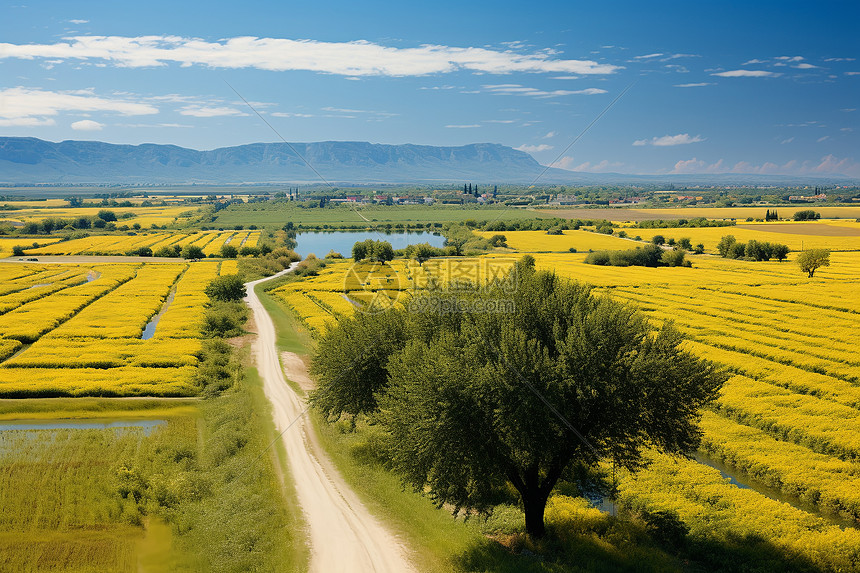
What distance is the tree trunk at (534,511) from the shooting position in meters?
21.7

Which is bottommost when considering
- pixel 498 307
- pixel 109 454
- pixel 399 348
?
pixel 109 454

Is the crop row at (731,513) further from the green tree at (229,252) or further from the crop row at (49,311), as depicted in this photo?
the green tree at (229,252)

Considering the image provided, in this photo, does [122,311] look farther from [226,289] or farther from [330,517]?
[330,517]

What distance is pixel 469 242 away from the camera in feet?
417

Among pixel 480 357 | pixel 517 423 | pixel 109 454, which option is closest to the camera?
pixel 517 423

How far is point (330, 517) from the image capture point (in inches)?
935

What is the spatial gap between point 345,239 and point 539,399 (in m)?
149

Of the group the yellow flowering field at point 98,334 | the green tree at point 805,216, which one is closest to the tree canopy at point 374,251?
the yellow flowering field at point 98,334

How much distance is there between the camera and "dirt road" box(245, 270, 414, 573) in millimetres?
20625

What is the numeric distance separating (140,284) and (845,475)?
90269 mm

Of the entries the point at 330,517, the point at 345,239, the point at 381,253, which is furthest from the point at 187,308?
the point at 345,239

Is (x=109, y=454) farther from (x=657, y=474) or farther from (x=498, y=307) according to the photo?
(x=657, y=474)

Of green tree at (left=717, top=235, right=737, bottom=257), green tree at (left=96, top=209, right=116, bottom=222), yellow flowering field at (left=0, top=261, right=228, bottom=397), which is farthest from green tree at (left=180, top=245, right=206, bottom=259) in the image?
green tree at (left=717, top=235, right=737, bottom=257)

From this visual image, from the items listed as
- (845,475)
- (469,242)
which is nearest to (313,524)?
(845,475)
